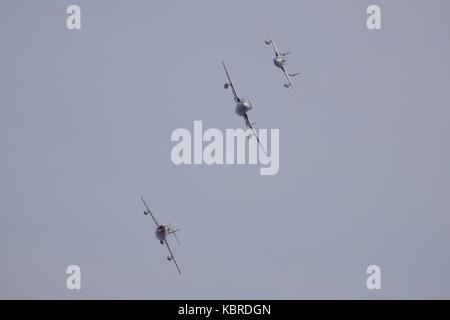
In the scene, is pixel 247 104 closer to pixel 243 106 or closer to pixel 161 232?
pixel 243 106

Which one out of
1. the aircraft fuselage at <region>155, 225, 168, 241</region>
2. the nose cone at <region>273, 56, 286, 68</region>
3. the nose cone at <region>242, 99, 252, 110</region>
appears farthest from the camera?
the nose cone at <region>273, 56, 286, 68</region>

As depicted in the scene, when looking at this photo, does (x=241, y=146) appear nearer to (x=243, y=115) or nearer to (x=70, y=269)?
(x=243, y=115)

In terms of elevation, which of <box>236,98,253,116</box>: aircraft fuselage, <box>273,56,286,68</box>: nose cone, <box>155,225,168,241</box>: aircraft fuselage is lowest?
<box>155,225,168,241</box>: aircraft fuselage

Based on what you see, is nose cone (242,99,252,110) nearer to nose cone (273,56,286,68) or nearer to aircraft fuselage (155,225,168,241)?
nose cone (273,56,286,68)

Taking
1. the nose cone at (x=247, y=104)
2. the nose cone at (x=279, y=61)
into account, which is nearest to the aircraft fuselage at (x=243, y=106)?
the nose cone at (x=247, y=104)

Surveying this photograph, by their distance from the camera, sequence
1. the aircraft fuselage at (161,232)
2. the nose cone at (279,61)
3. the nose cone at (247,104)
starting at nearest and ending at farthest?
the nose cone at (247,104) → the aircraft fuselage at (161,232) → the nose cone at (279,61)

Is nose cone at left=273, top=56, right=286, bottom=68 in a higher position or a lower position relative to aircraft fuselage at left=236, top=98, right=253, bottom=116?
higher

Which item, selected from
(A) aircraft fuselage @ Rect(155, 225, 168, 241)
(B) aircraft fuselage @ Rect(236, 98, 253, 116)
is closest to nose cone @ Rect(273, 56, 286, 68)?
(B) aircraft fuselage @ Rect(236, 98, 253, 116)

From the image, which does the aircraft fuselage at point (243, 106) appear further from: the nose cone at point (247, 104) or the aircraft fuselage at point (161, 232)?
the aircraft fuselage at point (161, 232)

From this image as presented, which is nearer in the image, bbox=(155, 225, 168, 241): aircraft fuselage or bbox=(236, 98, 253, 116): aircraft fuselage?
bbox=(236, 98, 253, 116): aircraft fuselage

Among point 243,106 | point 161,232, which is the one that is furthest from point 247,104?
point 161,232
